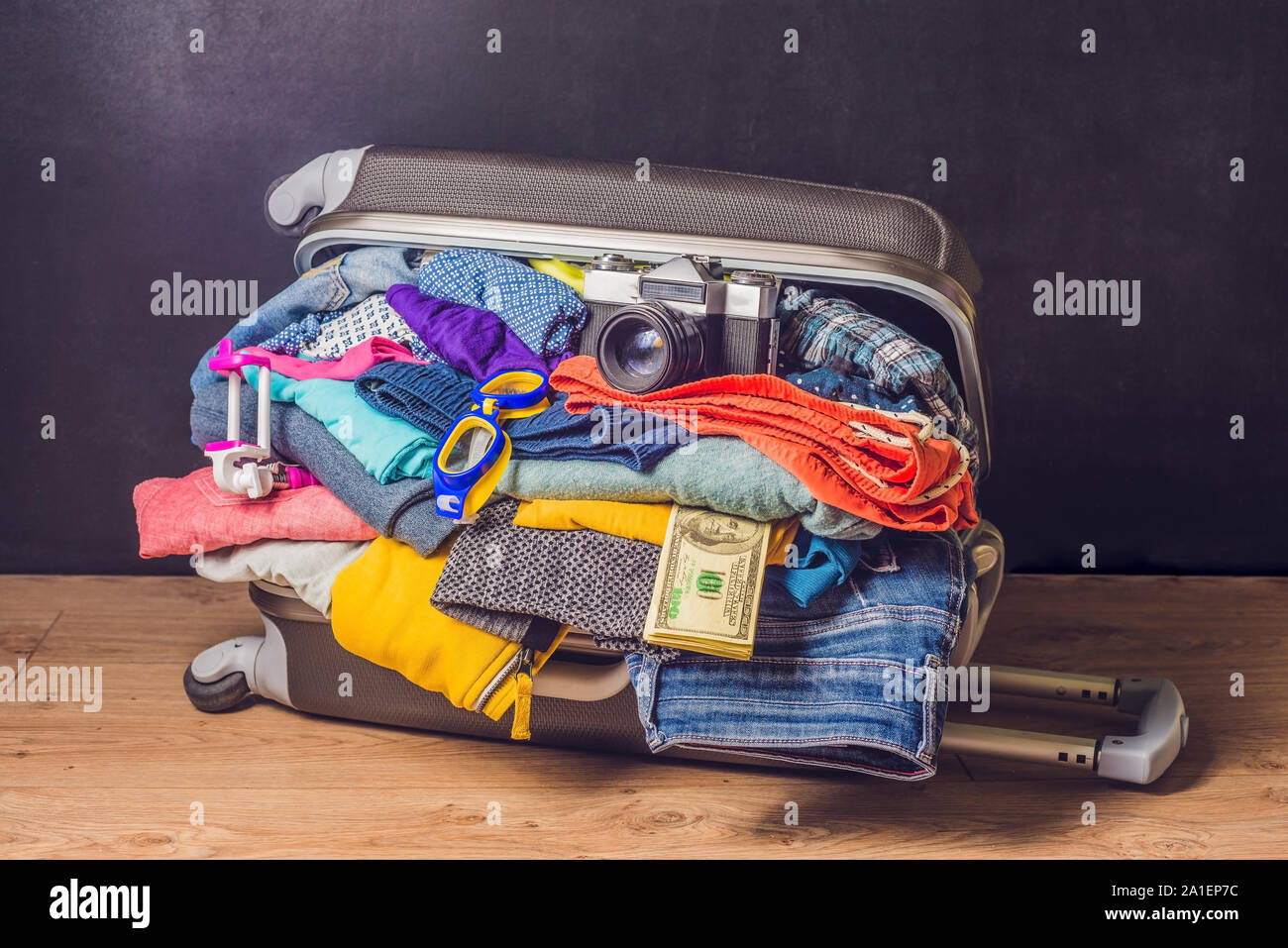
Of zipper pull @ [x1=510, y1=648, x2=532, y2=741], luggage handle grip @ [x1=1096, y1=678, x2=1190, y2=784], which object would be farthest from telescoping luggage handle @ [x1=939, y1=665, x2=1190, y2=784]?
zipper pull @ [x1=510, y1=648, x2=532, y2=741]

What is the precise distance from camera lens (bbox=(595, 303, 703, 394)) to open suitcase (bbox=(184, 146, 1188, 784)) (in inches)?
5.2

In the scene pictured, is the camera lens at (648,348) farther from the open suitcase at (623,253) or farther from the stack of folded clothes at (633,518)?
the open suitcase at (623,253)

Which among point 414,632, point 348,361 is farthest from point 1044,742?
point 348,361

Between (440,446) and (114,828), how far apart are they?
51 cm

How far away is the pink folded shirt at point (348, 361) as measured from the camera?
54.4 inches

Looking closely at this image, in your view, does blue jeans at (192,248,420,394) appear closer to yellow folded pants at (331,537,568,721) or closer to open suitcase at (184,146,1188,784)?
open suitcase at (184,146,1188,784)

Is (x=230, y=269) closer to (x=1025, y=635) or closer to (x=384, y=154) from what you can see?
(x=384, y=154)

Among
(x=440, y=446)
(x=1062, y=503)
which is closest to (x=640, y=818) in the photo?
(x=440, y=446)

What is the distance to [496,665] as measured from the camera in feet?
4.05

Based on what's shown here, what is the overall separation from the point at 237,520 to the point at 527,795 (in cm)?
45

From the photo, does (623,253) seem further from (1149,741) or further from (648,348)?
(1149,741)

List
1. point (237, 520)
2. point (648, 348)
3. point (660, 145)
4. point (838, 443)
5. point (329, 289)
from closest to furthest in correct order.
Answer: point (838, 443), point (648, 348), point (237, 520), point (329, 289), point (660, 145)

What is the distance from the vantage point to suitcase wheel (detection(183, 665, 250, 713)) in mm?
1487

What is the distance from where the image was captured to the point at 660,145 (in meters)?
1.87
